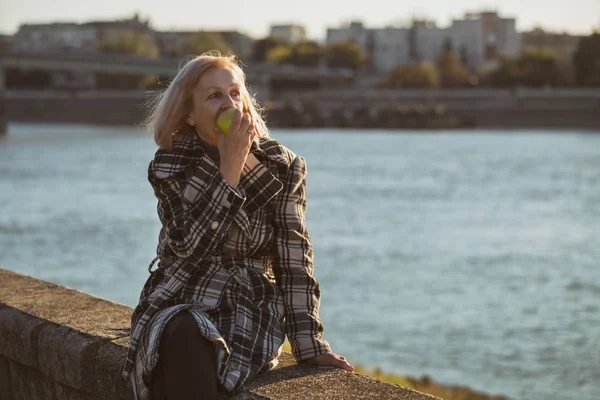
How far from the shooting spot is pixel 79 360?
93.1 inches

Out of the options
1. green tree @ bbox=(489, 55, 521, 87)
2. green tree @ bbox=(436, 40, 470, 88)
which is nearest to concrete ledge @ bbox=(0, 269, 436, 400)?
green tree @ bbox=(489, 55, 521, 87)

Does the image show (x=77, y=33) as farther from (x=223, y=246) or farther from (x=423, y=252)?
(x=223, y=246)

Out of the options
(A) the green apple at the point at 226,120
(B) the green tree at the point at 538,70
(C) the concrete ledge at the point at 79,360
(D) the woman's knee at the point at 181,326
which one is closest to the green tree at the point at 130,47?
(B) the green tree at the point at 538,70

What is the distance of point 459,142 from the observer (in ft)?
149

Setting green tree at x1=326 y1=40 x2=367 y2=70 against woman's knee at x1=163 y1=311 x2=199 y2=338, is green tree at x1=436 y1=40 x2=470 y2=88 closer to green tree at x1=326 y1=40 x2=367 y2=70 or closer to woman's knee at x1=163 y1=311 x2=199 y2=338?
green tree at x1=326 y1=40 x2=367 y2=70

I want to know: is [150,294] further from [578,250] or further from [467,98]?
[467,98]

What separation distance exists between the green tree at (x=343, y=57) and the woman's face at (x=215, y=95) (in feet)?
256

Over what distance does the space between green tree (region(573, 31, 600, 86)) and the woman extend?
218ft

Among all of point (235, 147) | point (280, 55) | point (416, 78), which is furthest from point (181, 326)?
point (280, 55)

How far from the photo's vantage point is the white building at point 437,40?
93.1 meters

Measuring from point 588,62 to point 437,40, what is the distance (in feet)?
97.8

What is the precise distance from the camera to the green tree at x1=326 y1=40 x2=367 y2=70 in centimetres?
8000

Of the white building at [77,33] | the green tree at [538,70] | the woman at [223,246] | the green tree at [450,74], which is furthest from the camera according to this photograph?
the white building at [77,33]

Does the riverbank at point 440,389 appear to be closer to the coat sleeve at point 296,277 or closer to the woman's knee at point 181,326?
the coat sleeve at point 296,277
